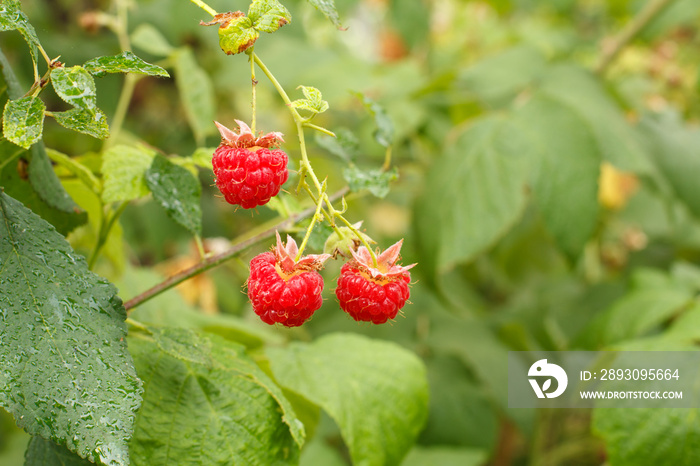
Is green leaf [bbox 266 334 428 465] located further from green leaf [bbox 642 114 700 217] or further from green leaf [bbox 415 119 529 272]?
green leaf [bbox 642 114 700 217]

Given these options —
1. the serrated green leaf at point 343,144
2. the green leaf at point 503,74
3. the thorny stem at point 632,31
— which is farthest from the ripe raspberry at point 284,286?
the thorny stem at point 632,31

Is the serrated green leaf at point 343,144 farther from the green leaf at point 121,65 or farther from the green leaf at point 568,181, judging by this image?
the green leaf at point 568,181

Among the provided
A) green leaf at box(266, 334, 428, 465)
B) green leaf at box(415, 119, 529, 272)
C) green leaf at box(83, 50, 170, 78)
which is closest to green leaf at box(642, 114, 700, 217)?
green leaf at box(415, 119, 529, 272)

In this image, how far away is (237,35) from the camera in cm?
43

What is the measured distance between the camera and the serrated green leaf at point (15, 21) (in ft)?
1.30

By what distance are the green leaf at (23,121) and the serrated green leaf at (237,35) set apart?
136 mm

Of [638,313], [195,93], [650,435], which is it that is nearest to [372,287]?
[650,435]

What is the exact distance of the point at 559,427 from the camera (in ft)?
4.78

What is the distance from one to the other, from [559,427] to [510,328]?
44 cm

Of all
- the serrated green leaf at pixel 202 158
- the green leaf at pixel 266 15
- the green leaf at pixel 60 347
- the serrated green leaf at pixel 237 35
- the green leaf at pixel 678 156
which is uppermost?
the green leaf at pixel 266 15

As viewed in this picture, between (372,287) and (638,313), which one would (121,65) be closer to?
(372,287)

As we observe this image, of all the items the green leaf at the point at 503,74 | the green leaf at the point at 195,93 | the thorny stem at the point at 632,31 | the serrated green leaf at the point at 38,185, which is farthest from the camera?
the thorny stem at the point at 632,31

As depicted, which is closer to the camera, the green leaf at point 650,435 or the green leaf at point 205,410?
the green leaf at point 205,410

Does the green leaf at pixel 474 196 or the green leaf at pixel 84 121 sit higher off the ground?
the green leaf at pixel 84 121
